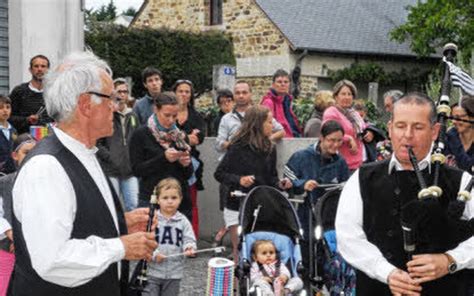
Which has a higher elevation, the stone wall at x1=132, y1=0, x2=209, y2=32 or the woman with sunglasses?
the stone wall at x1=132, y1=0, x2=209, y2=32

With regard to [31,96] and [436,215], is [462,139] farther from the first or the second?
[31,96]

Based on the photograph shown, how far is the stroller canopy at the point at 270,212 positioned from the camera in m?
6.47

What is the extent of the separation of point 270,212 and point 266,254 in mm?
452

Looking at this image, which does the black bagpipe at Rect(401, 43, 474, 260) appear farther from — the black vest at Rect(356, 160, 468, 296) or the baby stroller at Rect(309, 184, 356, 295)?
the baby stroller at Rect(309, 184, 356, 295)

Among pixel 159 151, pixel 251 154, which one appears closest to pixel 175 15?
pixel 251 154

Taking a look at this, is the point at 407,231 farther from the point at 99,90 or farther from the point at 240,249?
the point at 240,249

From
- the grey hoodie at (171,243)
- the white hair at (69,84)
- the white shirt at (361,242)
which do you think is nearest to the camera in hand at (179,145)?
the grey hoodie at (171,243)

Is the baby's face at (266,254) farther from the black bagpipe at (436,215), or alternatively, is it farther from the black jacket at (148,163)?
the black bagpipe at (436,215)

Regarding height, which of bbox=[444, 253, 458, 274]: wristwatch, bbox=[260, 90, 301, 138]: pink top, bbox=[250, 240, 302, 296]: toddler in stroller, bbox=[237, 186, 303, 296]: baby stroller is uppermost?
bbox=[260, 90, 301, 138]: pink top

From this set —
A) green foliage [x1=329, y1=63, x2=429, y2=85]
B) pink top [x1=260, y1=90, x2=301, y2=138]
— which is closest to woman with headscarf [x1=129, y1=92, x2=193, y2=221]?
pink top [x1=260, y1=90, x2=301, y2=138]

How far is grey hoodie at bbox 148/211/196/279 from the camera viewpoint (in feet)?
19.1

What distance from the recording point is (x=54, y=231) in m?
2.88

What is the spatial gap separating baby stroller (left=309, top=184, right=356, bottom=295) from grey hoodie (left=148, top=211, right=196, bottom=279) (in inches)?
37.5

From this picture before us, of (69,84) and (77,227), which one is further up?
(69,84)
